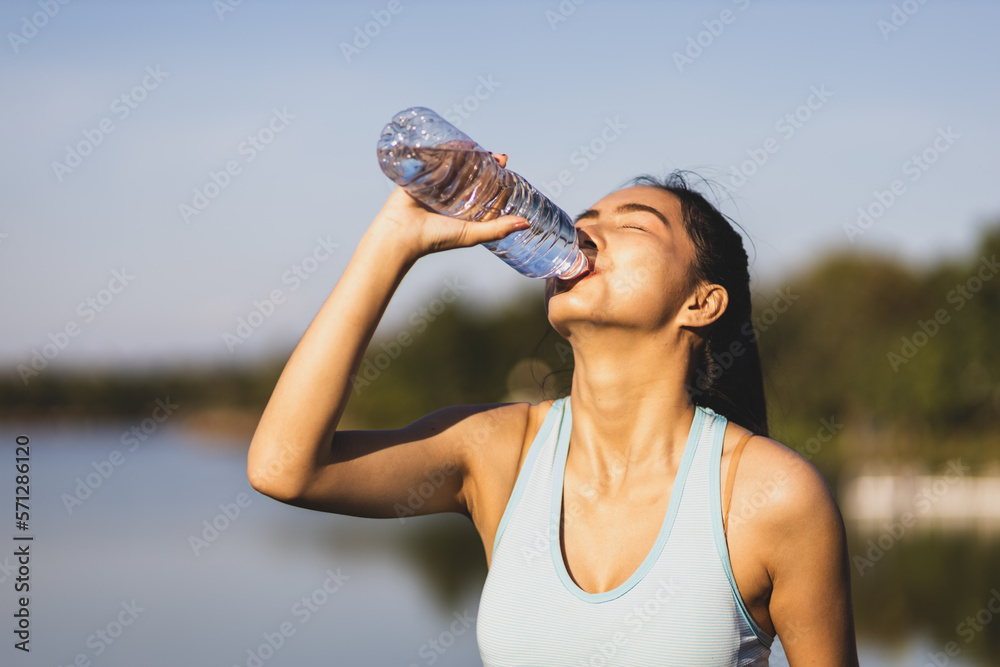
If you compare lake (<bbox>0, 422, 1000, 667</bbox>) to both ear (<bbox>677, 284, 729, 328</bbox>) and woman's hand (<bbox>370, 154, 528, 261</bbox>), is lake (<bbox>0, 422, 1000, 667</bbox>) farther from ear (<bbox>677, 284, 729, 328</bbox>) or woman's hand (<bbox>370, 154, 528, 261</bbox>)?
ear (<bbox>677, 284, 729, 328</bbox>)

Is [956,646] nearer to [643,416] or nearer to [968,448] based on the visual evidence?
[643,416]

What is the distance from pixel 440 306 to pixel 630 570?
150ft

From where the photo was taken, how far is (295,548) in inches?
868

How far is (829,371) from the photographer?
145 ft

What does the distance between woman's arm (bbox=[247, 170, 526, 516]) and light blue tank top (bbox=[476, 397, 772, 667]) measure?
1.52ft

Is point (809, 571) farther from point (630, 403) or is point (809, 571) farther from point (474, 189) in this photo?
point (474, 189)

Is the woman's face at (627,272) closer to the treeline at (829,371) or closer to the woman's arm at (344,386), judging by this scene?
the woman's arm at (344,386)

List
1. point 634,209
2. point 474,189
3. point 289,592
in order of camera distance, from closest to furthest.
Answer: point 474,189 < point 634,209 < point 289,592

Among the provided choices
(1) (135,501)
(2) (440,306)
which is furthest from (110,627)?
(2) (440,306)

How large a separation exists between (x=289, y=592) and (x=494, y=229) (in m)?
14.7

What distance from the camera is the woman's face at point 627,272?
111 inches

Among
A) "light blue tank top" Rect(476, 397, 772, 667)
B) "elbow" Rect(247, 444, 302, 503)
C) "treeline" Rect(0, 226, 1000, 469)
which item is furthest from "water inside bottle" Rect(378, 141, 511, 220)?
"treeline" Rect(0, 226, 1000, 469)

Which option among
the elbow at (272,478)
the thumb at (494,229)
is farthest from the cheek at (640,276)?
the elbow at (272,478)

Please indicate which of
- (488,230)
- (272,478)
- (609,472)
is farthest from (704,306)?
(272,478)
